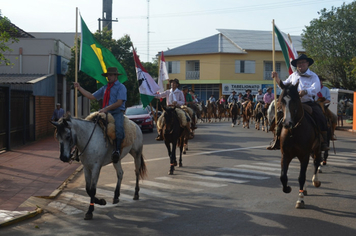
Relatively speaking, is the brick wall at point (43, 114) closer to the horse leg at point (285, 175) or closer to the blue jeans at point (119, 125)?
the blue jeans at point (119, 125)

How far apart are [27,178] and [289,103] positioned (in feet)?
23.9

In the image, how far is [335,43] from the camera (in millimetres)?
38188

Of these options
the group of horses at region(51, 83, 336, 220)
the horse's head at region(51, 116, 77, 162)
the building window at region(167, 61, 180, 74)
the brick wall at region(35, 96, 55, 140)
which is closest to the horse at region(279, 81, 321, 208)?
the group of horses at region(51, 83, 336, 220)

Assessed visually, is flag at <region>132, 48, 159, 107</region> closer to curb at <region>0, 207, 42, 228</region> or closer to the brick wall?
curb at <region>0, 207, 42, 228</region>

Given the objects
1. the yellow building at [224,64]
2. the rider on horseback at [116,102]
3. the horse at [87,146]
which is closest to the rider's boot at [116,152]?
the rider on horseback at [116,102]

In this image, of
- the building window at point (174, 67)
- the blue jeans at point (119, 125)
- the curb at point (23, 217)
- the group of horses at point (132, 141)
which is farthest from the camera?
the building window at point (174, 67)

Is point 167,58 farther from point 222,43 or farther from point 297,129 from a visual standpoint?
point 297,129

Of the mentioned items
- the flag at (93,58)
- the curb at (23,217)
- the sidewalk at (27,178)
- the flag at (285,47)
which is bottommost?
the sidewalk at (27,178)

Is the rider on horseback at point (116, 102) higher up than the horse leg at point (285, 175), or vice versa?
the rider on horseback at point (116, 102)

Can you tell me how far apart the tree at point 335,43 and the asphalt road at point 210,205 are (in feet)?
87.1

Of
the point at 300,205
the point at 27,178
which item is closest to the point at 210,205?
the point at 300,205

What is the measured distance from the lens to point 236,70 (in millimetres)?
55281

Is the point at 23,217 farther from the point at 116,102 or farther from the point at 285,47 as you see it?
the point at 285,47

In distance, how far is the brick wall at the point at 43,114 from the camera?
22.7 m
